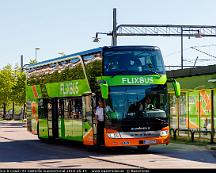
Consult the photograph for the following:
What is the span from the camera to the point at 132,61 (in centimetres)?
1909

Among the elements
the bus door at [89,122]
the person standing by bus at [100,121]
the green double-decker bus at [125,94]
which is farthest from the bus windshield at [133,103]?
the bus door at [89,122]

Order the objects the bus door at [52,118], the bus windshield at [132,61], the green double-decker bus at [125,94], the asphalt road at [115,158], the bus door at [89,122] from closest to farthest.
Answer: the asphalt road at [115,158] → the green double-decker bus at [125,94] → the bus windshield at [132,61] → the bus door at [89,122] → the bus door at [52,118]

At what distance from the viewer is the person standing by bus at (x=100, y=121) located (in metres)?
19.1

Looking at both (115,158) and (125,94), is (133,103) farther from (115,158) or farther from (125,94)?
(115,158)

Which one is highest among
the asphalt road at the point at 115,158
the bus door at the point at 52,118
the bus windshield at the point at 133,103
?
the bus windshield at the point at 133,103

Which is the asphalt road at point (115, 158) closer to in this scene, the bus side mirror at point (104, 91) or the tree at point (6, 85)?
the bus side mirror at point (104, 91)

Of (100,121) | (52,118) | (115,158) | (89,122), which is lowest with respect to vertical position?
(115,158)

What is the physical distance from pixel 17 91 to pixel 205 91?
148 ft

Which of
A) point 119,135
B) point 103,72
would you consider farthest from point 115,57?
point 119,135

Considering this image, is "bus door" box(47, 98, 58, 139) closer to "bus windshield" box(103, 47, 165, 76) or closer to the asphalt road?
the asphalt road

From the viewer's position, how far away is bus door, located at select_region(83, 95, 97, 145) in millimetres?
19938

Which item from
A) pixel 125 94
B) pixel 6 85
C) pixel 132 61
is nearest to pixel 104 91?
pixel 125 94

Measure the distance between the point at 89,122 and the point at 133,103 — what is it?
7.41ft

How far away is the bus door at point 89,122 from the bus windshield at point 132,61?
170 cm
